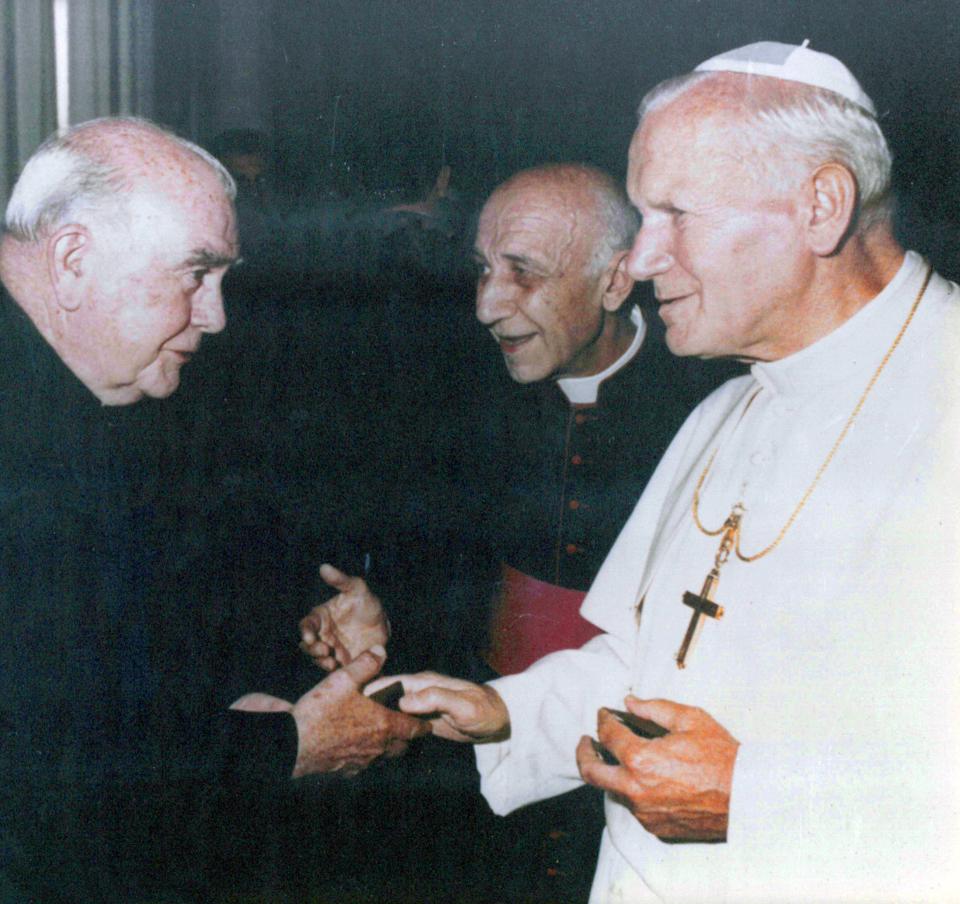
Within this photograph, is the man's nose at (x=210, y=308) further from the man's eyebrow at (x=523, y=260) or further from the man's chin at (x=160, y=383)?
→ the man's eyebrow at (x=523, y=260)

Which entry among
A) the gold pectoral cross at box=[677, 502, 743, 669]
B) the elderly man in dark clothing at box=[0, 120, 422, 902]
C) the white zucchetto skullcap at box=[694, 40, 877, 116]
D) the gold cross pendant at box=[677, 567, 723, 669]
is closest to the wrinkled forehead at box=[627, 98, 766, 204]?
the white zucchetto skullcap at box=[694, 40, 877, 116]

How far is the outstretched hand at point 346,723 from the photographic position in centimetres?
237

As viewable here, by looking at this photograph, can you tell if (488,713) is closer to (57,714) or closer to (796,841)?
(796,841)

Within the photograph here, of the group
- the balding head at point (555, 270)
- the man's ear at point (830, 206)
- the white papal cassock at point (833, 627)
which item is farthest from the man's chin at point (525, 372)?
the man's ear at point (830, 206)

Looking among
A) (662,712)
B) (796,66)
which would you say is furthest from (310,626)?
(796,66)

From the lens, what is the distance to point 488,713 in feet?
7.72

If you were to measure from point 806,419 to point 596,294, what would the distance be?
0.51 meters

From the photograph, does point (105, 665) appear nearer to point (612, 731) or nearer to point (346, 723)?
point (346, 723)

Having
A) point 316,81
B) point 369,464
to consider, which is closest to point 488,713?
point 369,464

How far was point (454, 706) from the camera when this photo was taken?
2.35 meters

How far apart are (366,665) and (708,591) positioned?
0.78 metres

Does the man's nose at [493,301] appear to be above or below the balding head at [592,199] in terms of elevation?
below

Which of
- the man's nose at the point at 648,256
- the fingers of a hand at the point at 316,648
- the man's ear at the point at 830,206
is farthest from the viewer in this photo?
the fingers of a hand at the point at 316,648

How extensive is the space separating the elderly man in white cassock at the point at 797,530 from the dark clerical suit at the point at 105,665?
926 millimetres
